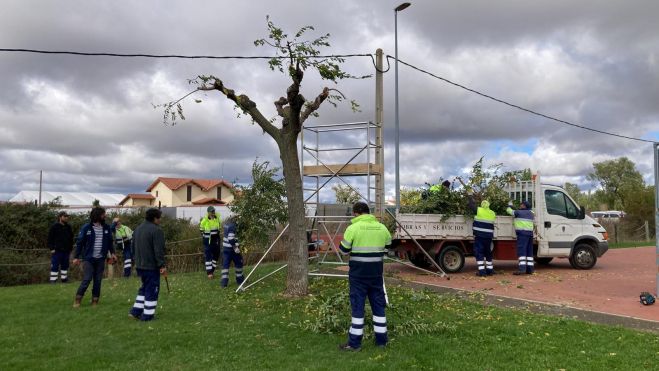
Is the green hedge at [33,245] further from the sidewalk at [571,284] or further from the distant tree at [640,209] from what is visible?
the distant tree at [640,209]

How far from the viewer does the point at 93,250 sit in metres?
9.88

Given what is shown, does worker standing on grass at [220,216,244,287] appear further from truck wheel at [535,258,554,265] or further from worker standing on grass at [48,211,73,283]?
truck wheel at [535,258,554,265]

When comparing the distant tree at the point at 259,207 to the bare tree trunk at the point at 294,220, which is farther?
the distant tree at the point at 259,207

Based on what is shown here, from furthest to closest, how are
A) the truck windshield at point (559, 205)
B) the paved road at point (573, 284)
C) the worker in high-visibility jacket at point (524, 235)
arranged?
the truck windshield at point (559, 205)
the worker in high-visibility jacket at point (524, 235)
the paved road at point (573, 284)

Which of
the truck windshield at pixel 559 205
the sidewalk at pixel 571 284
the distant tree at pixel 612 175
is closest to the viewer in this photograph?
the sidewalk at pixel 571 284

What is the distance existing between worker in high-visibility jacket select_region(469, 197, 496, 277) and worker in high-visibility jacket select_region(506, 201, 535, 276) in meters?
0.71

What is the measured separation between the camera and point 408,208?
14.5m

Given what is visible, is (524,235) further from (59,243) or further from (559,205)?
(59,243)

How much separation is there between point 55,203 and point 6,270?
563cm

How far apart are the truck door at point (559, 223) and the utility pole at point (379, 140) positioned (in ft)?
16.7

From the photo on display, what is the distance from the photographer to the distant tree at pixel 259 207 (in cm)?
1298

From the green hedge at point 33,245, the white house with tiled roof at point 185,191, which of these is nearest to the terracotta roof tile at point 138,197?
the white house with tiled roof at point 185,191

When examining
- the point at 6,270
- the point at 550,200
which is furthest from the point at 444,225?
the point at 6,270


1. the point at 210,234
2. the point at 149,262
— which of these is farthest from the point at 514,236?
the point at 149,262
